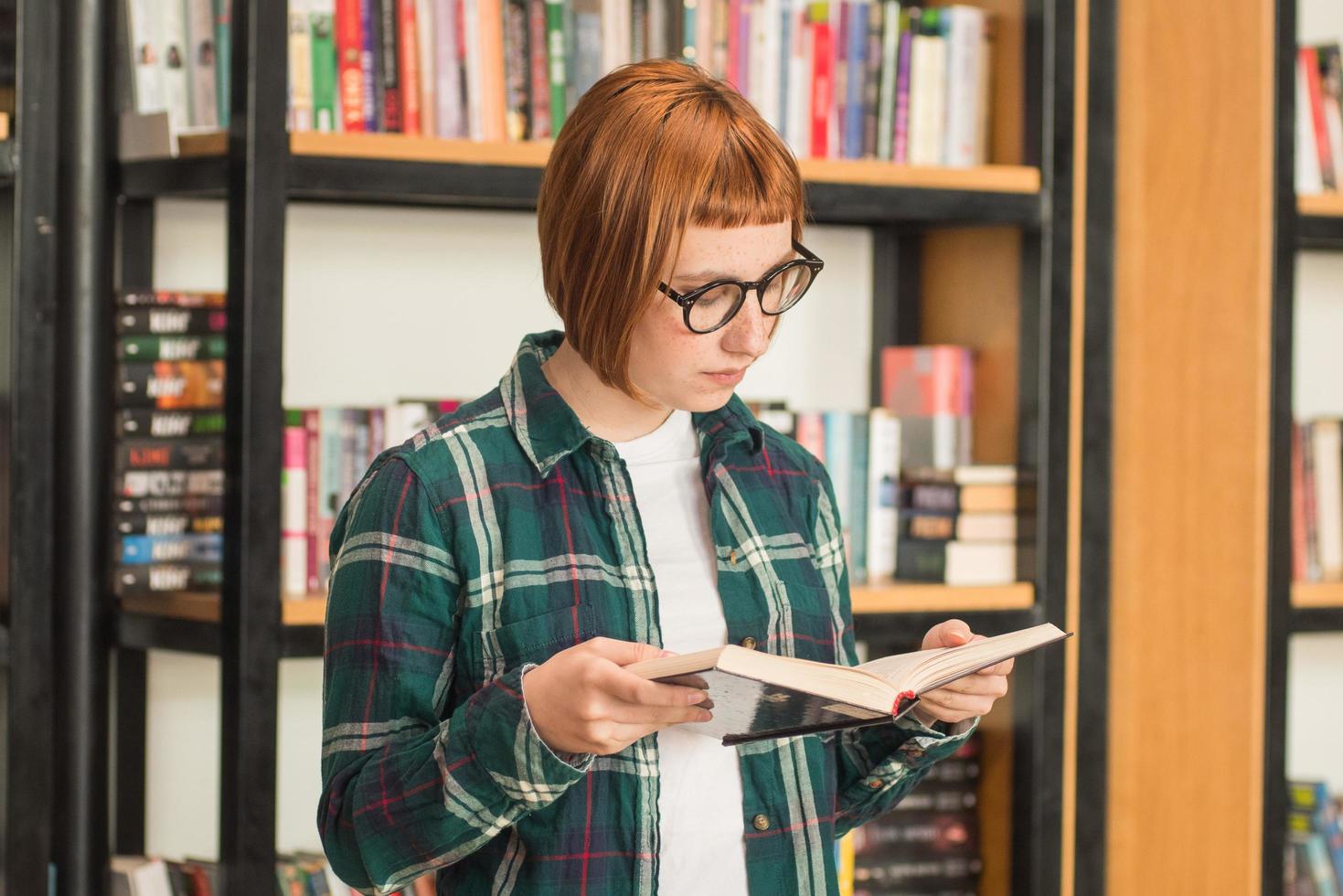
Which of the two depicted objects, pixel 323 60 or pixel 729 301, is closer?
pixel 729 301

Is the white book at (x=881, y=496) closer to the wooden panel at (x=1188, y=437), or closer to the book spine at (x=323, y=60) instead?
the wooden panel at (x=1188, y=437)

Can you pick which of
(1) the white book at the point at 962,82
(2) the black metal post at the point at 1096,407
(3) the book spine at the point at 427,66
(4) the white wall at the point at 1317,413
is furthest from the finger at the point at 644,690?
(4) the white wall at the point at 1317,413

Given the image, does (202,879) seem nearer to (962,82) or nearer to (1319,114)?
(962,82)

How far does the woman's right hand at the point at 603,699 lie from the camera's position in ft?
2.49

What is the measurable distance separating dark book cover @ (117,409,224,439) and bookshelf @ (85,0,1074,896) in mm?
143

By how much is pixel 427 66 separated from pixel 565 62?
174mm

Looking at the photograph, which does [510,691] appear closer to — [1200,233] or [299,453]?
[299,453]

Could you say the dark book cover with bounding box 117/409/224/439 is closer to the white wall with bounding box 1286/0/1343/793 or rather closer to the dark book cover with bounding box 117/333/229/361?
the dark book cover with bounding box 117/333/229/361

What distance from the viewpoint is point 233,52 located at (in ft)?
5.12

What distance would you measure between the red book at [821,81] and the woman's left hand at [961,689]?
98cm

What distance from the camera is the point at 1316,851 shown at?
2045 millimetres

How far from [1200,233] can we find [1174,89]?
20cm

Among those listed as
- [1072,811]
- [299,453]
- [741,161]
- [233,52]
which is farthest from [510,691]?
[1072,811]

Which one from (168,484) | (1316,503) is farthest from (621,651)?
(1316,503)
